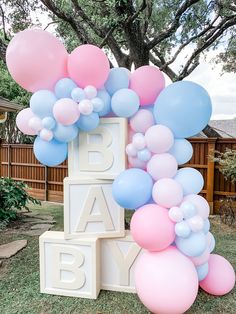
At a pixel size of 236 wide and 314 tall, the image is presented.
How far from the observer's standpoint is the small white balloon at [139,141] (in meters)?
2.46

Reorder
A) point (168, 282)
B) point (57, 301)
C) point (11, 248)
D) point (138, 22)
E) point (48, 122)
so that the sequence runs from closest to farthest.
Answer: point (168, 282), point (48, 122), point (57, 301), point (11, 248), point (138, 22)

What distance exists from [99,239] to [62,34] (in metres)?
5.73

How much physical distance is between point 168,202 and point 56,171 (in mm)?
5406

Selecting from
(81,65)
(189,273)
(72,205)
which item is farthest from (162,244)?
(81,65)

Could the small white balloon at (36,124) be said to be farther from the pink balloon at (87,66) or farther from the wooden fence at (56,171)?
the wooden fence at (56,171)

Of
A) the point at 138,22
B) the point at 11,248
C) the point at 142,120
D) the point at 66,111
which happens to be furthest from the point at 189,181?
the point at 138,22

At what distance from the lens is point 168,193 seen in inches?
91.3

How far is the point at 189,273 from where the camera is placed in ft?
7.57

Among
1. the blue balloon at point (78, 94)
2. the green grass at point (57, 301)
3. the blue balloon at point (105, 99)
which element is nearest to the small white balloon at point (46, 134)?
the blue balloon at point (78, 94)

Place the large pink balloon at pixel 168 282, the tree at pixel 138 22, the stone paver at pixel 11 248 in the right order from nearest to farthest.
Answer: the large pink balloon at pixel 168 282 → the stone paver at pixel 11 248 → the tree at pixel 138 22

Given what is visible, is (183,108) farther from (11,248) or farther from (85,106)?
(11,248)

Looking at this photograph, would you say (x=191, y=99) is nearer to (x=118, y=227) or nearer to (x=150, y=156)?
(x=150, y=156)

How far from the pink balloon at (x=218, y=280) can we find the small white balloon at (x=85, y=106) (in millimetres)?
1801

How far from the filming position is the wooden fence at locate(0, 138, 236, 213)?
585cm
